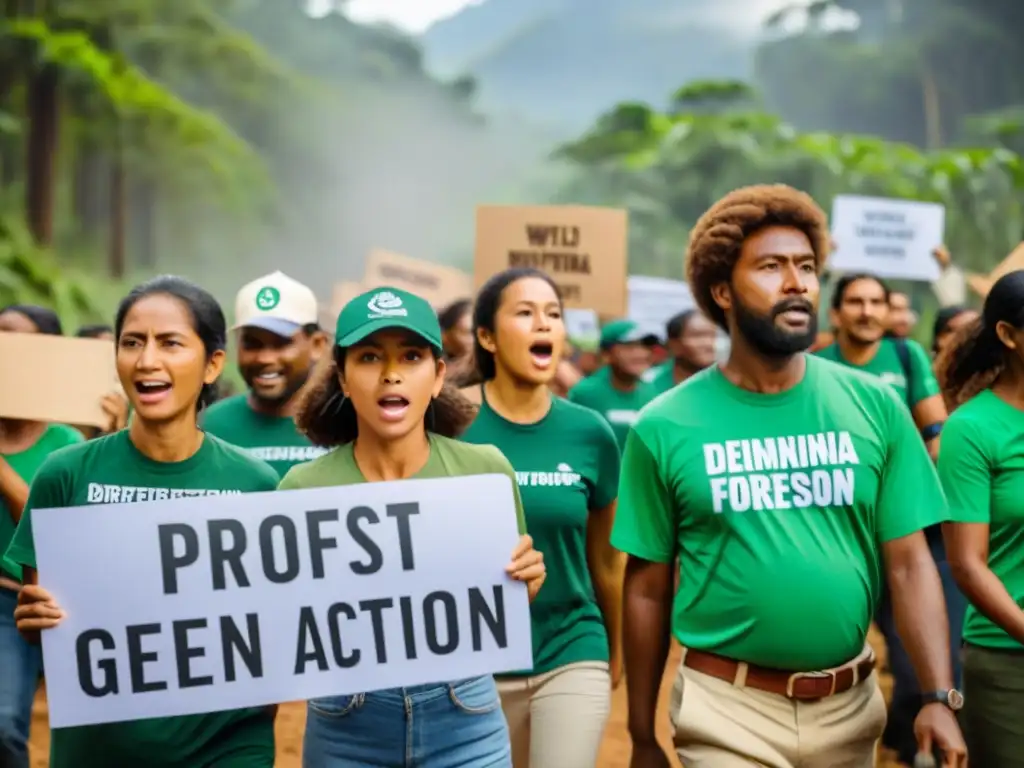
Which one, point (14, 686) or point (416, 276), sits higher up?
point (416, 276)

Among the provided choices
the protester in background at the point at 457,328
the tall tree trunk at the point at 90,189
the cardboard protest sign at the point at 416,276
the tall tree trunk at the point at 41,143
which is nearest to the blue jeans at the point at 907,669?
the protester in background at the point at 457,328

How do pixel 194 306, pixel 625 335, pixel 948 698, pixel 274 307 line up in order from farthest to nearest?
pixel 625 335 → pixel 274 307 → pixel 194 306 → pixel 948 698

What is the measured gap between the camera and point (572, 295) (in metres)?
7.95

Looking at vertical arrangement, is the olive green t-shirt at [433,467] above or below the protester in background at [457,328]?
below

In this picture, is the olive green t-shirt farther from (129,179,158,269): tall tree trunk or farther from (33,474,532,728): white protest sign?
(129,179,158,269): tall tree trunk

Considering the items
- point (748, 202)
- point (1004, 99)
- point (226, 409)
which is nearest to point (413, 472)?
point (748, 202)

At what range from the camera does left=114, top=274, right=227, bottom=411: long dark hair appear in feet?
11.6

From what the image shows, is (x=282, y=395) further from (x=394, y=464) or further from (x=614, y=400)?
(x=614, y=400)

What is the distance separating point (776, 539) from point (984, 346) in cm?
122

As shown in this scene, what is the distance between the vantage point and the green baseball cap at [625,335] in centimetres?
882

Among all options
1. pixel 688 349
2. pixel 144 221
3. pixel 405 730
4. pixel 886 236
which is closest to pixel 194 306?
pixel 405 730

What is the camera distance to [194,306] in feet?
11.6

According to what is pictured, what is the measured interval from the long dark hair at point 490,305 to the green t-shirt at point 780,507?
139cm

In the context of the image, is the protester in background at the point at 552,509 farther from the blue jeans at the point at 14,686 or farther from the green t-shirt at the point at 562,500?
the blue jeans at the point at 14,686
